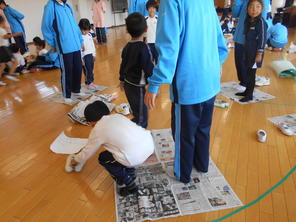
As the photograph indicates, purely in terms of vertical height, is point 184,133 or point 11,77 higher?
point 184,133

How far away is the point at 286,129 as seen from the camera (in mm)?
2066

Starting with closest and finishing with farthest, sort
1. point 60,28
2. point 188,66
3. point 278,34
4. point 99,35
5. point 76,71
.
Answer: point 188,66, point 60,28, point 76,71, point 278,34, point 99,35

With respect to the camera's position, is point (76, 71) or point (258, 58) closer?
point (258, 58)

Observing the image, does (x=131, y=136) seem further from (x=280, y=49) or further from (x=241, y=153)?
(x=280, y=49)

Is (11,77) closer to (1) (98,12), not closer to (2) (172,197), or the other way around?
(1) (98,12)

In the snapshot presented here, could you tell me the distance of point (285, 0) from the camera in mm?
9039

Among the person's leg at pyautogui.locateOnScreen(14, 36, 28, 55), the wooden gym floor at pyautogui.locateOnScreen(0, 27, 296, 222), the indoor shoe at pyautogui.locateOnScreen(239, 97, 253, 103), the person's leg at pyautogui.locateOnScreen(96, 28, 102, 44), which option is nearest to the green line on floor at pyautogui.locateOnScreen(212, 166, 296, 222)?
the wooden gym floor at pyautogui.locateOnScreen(0, 27, 296, 222)

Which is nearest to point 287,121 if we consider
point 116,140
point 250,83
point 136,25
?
point 250,83

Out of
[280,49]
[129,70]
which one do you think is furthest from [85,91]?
[280,49]

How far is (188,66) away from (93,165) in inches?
45.0

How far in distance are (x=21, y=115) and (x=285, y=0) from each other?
10805 millimetres

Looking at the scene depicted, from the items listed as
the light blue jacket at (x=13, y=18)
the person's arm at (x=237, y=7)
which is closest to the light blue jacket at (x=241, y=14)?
the person's arm at (x=237, y=7)

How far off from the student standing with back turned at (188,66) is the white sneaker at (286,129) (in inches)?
43.2

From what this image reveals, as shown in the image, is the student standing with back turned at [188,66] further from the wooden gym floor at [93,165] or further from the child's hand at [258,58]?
the child's hand at [258,58]
